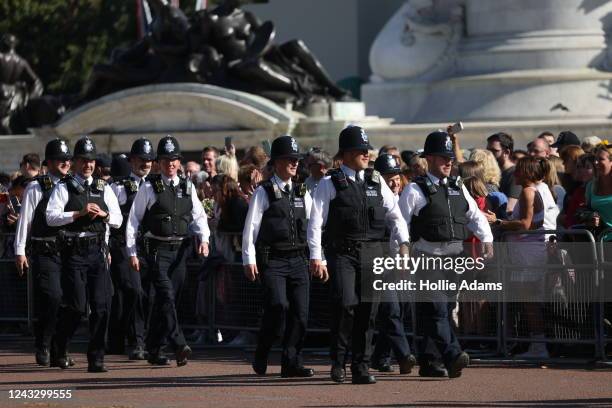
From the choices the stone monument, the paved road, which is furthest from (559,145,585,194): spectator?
the stone monument

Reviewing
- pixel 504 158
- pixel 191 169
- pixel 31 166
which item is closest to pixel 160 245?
pixel 31 166

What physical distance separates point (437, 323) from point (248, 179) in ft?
12.5

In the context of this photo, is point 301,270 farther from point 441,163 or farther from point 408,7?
point 408,7

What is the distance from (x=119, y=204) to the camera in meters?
17.2

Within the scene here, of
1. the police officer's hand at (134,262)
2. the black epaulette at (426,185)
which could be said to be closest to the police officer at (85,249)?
the police officer's hand at (134,262)

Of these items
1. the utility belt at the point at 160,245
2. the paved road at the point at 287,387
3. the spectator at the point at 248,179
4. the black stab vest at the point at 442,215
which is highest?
the spectator at the point at 248,179

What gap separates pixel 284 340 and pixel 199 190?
489 cm

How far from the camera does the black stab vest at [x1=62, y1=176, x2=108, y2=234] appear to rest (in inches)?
614

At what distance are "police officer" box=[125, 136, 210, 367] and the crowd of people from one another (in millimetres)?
12

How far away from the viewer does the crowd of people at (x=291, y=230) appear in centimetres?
1450

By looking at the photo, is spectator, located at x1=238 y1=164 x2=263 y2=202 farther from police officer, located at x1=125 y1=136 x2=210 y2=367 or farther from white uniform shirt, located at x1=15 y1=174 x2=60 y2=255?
white uniform shirt, located at x1=15 y1=174 x2=60 y2=255

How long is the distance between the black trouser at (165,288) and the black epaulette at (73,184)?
0.85 meters

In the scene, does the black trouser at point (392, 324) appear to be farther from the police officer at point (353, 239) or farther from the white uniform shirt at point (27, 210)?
the white uniform shirt at point (27, 210)

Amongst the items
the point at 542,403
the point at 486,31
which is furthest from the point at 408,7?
the point at 542,403
